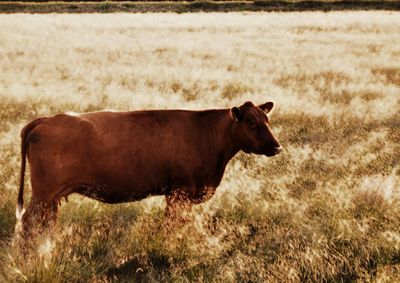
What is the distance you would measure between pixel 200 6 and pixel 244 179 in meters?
50.6

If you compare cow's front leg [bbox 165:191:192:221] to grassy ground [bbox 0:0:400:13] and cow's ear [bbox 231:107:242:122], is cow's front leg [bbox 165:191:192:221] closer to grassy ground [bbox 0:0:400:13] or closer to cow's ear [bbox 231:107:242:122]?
cow's ear [bbox 231:107:242:122]

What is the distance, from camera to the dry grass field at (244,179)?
4.18 m

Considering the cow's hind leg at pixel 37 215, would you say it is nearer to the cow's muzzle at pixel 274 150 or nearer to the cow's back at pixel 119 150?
the cow's back at pixel 119 150

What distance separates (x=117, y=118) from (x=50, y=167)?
76cm

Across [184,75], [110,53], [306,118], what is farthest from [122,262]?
[110,53]

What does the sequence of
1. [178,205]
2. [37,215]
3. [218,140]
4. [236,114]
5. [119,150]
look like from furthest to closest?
1. [218,140]
2. [236,114]
3. [178,205]
4. [119,150]
5. [37,215]

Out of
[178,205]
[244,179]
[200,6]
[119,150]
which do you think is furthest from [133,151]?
[200,6]

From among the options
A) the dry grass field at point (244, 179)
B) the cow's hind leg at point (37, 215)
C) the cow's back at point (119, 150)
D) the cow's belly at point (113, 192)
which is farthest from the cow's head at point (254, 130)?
the cow's hind leg at point (37, 215)

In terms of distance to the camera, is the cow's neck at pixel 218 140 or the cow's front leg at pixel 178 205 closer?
the cow's front leg at pixel 178 205

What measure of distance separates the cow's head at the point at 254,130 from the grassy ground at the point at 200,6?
48521mm

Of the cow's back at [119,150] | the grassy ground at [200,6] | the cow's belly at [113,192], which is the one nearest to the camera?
the cow's back at [119,150]

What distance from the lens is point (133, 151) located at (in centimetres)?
448

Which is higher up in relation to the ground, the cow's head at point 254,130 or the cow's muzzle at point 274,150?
the cow's head at point 254,130

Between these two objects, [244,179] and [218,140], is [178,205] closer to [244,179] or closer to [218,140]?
[218,140]
